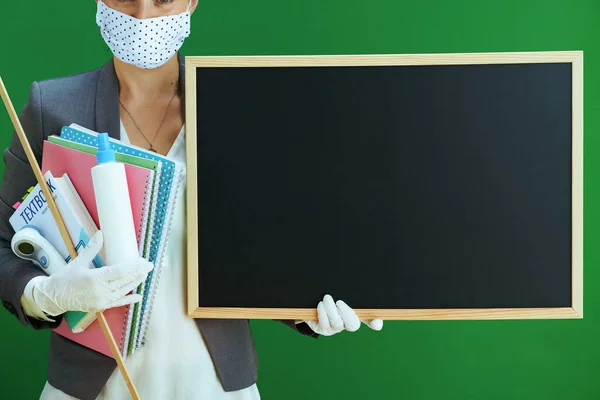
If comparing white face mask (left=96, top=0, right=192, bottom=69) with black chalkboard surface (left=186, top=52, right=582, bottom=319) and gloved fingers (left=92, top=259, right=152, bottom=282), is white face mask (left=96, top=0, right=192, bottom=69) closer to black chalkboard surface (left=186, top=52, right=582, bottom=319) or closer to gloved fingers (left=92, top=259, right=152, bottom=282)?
black chalkboard surface (left=186, top=52, right=582, bottom=319)

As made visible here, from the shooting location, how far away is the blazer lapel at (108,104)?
1.58 metres

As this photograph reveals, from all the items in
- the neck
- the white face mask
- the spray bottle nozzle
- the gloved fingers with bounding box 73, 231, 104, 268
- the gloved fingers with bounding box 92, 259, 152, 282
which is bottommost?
the gloved fingers with bounding box 92, 259, 152, 282

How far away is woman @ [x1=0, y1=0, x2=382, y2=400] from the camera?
1.56 m

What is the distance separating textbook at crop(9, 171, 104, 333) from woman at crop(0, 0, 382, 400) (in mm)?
61

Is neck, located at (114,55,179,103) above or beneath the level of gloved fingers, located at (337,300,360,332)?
above

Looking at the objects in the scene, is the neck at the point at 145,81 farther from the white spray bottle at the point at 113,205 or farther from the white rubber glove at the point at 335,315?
the white rubber glove at the point at 335,315

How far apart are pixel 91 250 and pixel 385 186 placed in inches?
23.4

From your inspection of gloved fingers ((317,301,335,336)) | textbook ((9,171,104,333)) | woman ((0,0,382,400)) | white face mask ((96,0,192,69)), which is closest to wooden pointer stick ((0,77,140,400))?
textbook ((9,171,104,333))

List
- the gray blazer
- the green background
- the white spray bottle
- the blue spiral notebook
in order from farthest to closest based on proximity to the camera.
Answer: the green background, the gray blazer, the blue spiral notebook, the white spray bottle

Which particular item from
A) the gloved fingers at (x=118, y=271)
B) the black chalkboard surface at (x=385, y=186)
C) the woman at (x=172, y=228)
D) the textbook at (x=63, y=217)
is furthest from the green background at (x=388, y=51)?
the gloved fingers at (x=118, y=271)

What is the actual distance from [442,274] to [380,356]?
871mm

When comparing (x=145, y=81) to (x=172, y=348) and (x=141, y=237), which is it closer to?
(x=141, y=237)

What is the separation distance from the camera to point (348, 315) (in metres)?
1.53

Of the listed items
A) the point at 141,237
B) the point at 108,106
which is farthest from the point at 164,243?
the point at 108,106
